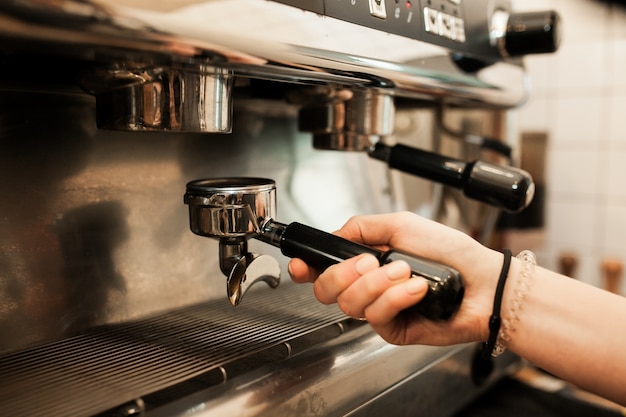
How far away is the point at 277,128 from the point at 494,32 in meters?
0.25

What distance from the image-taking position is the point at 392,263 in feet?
1.07

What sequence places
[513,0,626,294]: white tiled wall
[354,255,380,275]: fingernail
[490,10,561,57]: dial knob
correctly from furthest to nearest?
[513,0,626,294]: white tiled wall, [490,10,561,57]: dial knob, [354,255,380,275]: fingernail

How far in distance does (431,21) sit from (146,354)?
36 cm

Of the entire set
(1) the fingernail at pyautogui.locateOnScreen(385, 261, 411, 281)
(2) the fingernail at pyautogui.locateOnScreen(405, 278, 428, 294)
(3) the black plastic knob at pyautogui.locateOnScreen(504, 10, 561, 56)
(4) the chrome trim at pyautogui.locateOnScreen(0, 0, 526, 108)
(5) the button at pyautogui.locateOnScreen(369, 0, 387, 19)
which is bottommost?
(2) the fingernail at pyautogui.locateOnScreen(405, 278, 428, 294)

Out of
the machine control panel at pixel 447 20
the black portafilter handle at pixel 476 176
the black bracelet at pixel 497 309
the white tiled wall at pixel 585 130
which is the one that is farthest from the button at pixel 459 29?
the white tiled wall at pixel 585 130

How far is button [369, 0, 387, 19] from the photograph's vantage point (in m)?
0.39

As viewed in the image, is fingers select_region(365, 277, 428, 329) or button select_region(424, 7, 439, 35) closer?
fingers select_region(365, 277, 428, 329)

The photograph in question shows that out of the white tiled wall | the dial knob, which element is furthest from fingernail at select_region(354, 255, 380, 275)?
the white tiled wall

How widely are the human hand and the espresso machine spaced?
16mm

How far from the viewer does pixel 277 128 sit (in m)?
0.57

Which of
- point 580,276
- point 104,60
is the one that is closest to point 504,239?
point 580,276

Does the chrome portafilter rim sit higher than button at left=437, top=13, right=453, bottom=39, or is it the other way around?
button at left=437, top=13, right=453, bottom=39

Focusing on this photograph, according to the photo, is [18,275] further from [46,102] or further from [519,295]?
[519,295]

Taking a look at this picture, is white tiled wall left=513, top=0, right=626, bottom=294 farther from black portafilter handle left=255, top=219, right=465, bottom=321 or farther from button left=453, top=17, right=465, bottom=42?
black portafilter handle left=255, top=219, right=465, bottom=321
